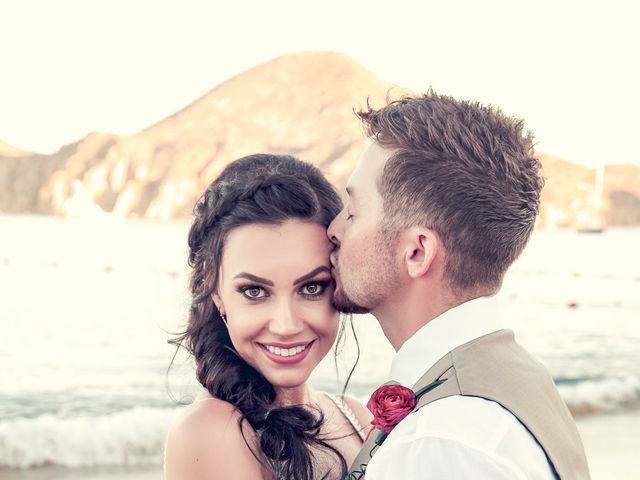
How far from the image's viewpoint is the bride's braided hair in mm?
2615

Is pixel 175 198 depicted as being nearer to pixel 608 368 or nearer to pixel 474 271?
pixel 608 368

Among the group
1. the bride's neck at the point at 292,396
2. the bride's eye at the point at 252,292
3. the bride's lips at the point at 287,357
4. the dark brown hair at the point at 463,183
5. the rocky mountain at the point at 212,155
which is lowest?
the rocky mountain at the point at 212,155

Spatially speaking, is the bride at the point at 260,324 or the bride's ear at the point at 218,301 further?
the bride's ear at the point at 218,301

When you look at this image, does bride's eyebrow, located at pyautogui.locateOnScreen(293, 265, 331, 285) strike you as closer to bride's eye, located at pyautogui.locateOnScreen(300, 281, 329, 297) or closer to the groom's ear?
bride's eye, located at pyautogui.locateOnScreen(300, 281, 329, 297)

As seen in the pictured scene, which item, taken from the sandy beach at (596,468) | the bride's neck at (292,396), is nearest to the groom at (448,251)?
the bride's neck at (292,396)

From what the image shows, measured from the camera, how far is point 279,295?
2576 mm

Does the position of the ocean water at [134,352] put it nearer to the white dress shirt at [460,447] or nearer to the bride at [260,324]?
the bride at [260,324]

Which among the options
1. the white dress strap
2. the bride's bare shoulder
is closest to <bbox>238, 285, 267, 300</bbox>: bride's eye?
the bride's bare shoulder

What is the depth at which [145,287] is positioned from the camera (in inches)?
1049

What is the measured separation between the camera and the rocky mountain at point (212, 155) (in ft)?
388

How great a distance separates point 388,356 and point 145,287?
13556mm

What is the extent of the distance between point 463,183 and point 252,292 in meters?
0.80

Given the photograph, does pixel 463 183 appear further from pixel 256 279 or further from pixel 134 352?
pixel 134 352

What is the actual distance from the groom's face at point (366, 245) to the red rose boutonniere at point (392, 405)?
36 centimetres
